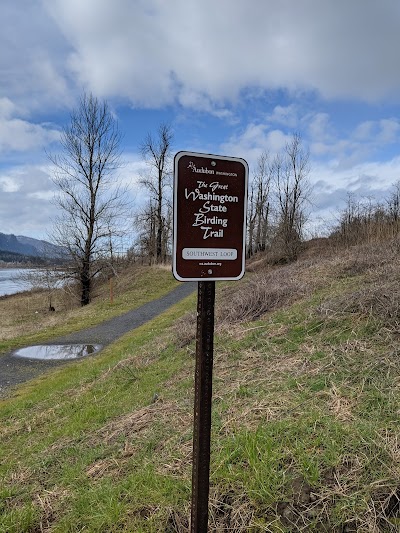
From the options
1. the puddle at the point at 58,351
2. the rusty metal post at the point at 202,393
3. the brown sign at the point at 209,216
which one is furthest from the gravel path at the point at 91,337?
the brown sign at the point at 209,216

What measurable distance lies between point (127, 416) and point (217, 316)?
12.2ft

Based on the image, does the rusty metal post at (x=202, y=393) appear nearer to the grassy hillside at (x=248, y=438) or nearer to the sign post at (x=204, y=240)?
the sign post at (x=204, y=240)

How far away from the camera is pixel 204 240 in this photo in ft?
6.24

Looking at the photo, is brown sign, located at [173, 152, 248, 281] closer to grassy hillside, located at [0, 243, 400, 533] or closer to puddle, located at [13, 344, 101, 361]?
grassy hillside, located at [0, 243, 400, 533]

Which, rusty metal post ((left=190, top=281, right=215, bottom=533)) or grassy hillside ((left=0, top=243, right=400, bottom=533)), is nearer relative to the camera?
rusty metal post ((left=190, top=281, right=215, bottom=533))

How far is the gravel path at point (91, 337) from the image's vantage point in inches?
348

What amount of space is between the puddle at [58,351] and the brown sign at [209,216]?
30.0 ft

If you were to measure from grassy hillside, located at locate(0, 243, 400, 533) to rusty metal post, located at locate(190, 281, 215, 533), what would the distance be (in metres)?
0.47

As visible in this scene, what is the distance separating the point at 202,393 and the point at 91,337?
1132cm

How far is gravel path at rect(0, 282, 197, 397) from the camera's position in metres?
8.85

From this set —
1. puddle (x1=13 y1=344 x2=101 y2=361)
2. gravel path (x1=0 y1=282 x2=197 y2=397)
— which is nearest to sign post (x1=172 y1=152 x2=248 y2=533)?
gravel path (x1=0 y1=282 x2=197 y2=397)

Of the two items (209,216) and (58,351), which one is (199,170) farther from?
(58,351)

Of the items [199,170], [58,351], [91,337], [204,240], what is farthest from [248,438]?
[91,337]

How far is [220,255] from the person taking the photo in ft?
6.40
